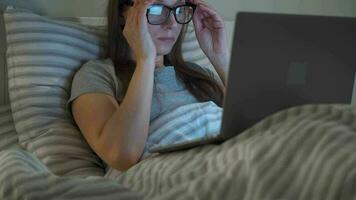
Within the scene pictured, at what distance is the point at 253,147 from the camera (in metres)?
0.82

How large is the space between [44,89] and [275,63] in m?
0.63

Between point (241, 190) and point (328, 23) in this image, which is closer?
point (241, 190)

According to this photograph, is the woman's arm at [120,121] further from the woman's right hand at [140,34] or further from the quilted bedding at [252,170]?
the quilted bedding at [252,170]

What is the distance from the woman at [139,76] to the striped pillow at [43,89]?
5 cm

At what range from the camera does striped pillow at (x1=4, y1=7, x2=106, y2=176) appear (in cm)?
128

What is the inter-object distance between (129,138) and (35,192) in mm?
353

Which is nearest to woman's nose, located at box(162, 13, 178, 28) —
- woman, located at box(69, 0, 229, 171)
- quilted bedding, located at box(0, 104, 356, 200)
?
woman, located at box(69, 0, 229, 171)

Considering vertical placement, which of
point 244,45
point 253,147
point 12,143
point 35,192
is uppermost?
point 244,45

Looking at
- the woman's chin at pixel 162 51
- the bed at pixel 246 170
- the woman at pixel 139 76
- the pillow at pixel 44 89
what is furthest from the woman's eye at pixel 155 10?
the bed at pixel 246 170

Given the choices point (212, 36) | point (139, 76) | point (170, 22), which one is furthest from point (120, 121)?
point (212, 36)

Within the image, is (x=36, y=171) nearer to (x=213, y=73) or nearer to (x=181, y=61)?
(x=181, y=61)

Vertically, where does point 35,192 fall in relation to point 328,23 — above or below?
below

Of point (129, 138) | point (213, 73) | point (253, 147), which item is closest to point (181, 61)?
point (213, 73)

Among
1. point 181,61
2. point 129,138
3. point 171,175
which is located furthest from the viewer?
point 181,61
